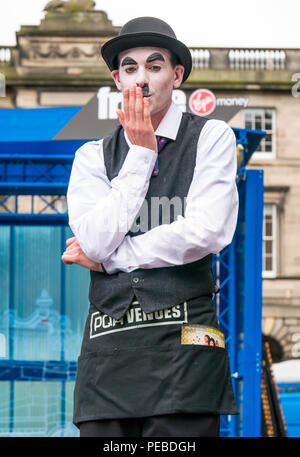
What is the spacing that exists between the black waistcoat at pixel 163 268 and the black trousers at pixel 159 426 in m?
0.23

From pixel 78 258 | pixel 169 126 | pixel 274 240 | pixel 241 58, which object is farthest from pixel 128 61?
pixel 241 58

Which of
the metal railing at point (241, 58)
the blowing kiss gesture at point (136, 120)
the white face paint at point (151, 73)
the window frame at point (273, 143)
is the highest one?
the metal railing at point (241, 58)

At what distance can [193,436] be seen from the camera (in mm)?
1673

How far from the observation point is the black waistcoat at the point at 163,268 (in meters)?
1.75

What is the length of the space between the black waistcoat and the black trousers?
226mm

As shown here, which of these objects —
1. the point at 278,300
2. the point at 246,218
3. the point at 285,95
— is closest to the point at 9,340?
the point at 246,218

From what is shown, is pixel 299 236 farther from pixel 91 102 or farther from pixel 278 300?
pixel 91 102

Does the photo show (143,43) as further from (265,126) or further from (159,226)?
(265,126)

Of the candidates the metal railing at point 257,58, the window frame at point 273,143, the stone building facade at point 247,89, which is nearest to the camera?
the stone building facade at point 247,89

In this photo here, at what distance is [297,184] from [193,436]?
24953 millimetres

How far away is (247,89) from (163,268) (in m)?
24.9

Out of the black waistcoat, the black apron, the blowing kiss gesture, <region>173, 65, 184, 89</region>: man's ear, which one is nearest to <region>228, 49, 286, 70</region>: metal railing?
<region>173, 65, 184, 89</region>: man's ear

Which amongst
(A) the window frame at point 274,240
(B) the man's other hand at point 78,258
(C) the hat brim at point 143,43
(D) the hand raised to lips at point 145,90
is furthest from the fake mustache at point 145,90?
(A) the window frame at point 274,240

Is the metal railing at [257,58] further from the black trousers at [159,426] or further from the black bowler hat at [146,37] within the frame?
the black trousers at [159,426]
